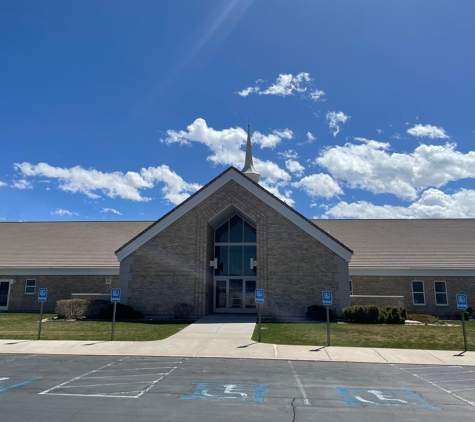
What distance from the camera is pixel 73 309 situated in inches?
853

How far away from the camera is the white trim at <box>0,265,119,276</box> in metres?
27.0

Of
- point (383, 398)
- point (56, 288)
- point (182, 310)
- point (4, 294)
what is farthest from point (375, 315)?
point (4, 294)

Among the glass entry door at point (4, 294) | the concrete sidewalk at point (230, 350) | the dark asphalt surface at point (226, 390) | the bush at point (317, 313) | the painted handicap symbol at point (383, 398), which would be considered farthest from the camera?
the glass entry door at point (4, 294)

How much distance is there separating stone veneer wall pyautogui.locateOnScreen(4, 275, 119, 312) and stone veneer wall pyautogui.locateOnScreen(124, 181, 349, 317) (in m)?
4.80

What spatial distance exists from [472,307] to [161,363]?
71.6 ft

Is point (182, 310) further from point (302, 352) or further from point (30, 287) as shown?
point (30, 287)

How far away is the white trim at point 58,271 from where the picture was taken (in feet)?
88.7

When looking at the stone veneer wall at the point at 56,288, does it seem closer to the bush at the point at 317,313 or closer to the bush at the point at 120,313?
the bush at the point at 120,313

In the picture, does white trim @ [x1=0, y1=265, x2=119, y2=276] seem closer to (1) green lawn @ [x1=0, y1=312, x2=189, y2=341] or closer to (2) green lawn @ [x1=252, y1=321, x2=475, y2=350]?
(1) green lawn @ [x1=0, y1=312, x2=189, y2=341]

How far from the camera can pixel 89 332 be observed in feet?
56.4

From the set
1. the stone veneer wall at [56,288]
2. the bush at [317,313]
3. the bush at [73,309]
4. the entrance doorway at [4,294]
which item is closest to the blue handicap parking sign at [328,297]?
the bush at [317,313]

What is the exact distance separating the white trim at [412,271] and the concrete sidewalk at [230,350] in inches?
486

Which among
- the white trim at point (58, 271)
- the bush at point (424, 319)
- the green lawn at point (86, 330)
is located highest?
the white trim at point (58, 271)

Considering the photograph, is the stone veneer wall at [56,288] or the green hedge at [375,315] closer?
→ the green hedge at [375,315]
